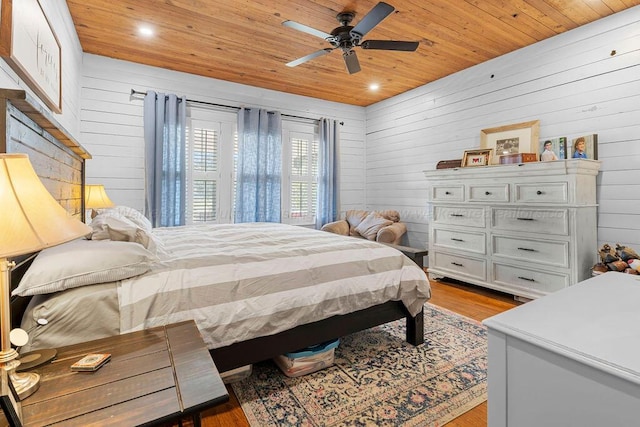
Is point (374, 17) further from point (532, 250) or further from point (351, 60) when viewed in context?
point (532, 250)

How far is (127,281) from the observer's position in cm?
133

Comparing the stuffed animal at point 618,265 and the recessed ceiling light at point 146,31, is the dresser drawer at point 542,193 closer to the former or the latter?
the stuffed animal at point 618,265

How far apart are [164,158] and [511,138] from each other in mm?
4117

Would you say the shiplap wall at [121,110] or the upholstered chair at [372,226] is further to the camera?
the upholstered chair at [372,226]

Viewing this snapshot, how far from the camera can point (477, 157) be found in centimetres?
365

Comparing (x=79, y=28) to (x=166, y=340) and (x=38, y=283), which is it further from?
(x=166, y=340)

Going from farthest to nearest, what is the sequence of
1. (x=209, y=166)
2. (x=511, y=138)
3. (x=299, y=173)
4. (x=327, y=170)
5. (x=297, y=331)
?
(x=327, y=170) → (x=299, y=173) → (x=209, y=166) → (x=511, y=138) → (x=297, y=331)

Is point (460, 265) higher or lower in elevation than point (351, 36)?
lower

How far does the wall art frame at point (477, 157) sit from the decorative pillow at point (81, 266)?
3.49 meters

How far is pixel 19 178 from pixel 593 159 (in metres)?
3.93

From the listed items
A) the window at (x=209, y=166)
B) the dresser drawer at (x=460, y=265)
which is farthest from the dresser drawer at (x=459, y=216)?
the window at (x=209, y=166)

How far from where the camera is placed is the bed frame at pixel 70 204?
3.70 feet

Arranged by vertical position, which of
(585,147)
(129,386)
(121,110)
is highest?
(121,110)

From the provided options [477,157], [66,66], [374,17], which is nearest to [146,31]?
[66,66]
